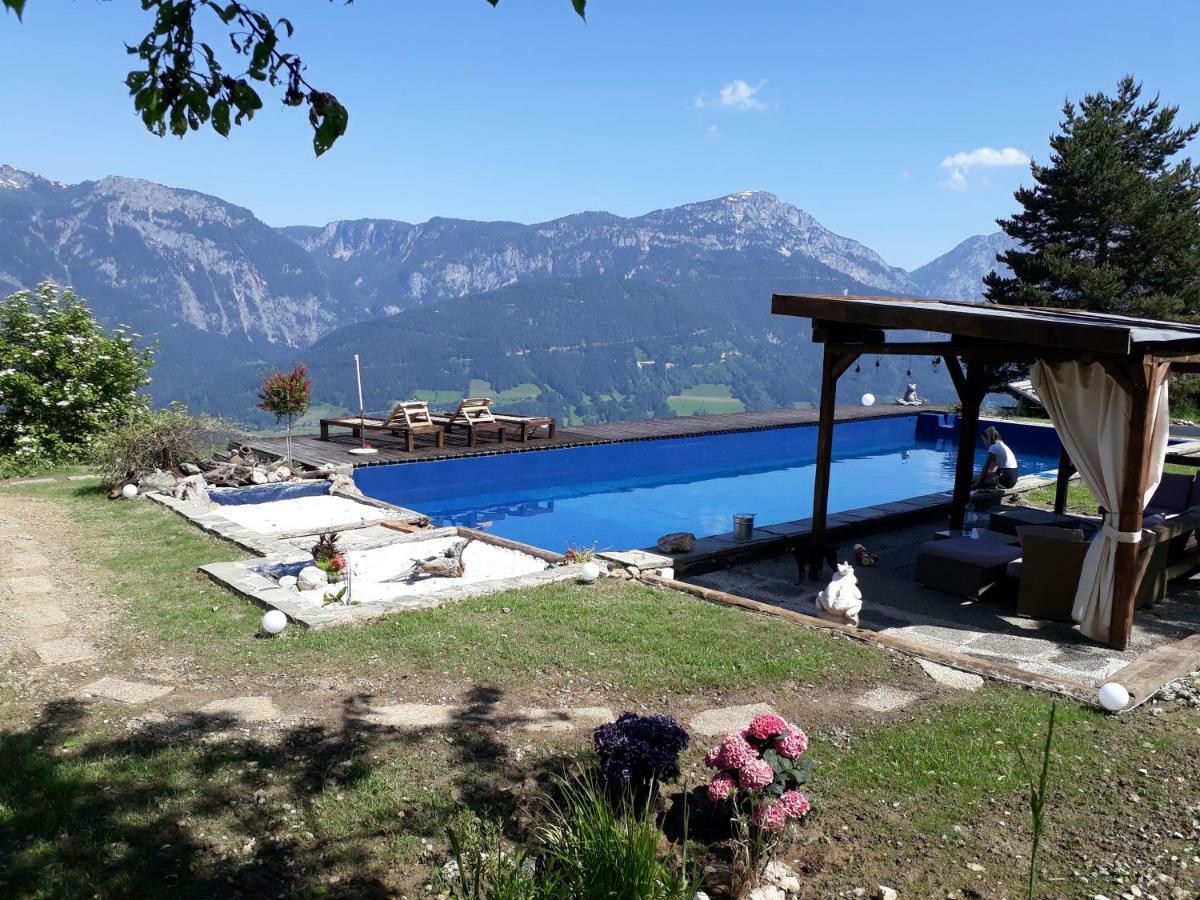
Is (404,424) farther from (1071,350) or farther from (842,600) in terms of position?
(1071,350)

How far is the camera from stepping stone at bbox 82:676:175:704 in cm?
486

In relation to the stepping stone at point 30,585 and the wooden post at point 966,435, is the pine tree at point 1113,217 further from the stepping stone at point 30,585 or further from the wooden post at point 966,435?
the stepping stone at point 30,585

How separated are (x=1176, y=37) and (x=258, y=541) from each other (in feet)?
30.4

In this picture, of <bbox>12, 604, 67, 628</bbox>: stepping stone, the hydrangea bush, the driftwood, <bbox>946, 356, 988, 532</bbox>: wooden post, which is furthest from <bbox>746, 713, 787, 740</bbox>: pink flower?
<bbox>946, 356, 988, 532</bbox>: wooden post

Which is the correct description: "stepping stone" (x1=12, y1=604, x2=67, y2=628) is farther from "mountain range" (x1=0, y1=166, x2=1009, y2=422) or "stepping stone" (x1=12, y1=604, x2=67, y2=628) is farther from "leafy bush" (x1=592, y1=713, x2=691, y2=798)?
"mountain range" (x1=0, y1=166, x2=1009, y2=422)

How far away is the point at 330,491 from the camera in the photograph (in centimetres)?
1245

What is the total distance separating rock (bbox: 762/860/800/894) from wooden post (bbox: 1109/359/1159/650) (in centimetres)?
428

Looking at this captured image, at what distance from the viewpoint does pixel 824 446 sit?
319 inches

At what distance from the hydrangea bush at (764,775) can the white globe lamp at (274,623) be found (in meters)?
3.72

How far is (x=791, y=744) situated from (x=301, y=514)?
29.3 ft

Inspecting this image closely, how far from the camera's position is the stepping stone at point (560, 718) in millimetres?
4484

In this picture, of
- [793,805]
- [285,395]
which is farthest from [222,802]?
[285,395]

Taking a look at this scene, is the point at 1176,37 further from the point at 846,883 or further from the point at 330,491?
the point at 330,491

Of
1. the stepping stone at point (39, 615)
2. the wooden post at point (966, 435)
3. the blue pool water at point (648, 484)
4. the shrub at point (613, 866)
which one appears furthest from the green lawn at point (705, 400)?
the shrub at point (613, 866)
